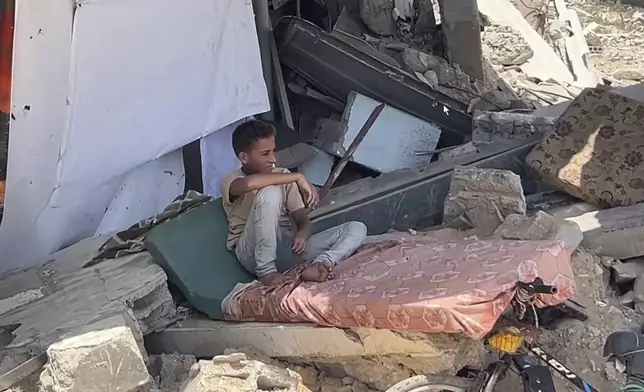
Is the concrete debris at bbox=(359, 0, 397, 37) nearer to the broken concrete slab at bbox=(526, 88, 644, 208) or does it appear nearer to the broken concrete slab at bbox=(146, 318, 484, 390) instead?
the broken concrete slab at bbox=(526, 88, 644, 208)

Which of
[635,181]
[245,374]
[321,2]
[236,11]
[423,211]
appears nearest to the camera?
[245,374]

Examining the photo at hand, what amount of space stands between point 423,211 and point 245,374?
89.7 inches

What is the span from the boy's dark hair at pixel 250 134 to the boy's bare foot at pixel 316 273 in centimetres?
69

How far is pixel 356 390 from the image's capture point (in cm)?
376

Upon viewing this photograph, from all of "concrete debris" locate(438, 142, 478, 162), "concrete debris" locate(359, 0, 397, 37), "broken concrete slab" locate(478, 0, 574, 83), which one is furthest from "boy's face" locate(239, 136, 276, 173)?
"broken concrete slab" locate(478, 0, 574, 83)

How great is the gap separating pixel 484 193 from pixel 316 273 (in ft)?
4.56

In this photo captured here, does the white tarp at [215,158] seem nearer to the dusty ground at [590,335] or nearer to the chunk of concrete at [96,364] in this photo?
the chunk of concrete at [96,364]

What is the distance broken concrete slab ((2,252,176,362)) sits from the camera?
12.2ft

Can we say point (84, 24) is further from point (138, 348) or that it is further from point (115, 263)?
point (138, 348)

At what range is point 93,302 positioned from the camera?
3.95 meters

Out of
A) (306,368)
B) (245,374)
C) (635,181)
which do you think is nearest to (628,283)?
(635,181)

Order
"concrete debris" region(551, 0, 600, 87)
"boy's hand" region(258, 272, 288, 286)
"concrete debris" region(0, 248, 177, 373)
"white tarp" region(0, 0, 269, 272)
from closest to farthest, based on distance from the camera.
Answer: "concrete debris" region(0, 248, 177, 373), "boy's hand" region(258, 272, 288, 286), "white tarp" region(0, 0, 269, 272), "concrete debris" region(551, 0, 600, 87)

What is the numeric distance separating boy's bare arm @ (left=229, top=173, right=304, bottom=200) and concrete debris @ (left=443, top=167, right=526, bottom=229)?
1.17 m

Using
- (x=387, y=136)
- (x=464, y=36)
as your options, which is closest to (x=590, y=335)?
(x=387, y=136)
